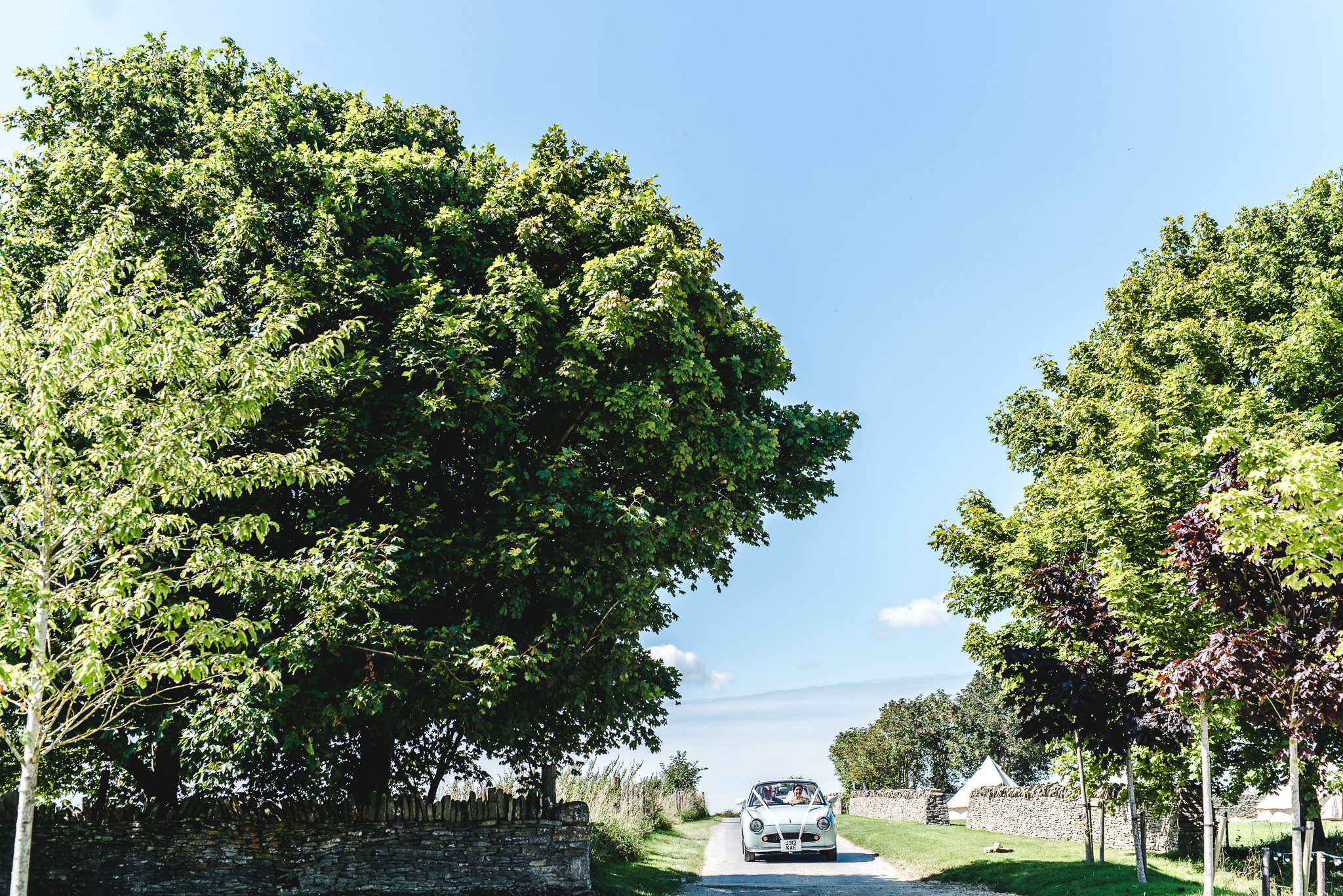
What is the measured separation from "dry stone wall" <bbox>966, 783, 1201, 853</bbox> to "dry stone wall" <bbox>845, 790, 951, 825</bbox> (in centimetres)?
166

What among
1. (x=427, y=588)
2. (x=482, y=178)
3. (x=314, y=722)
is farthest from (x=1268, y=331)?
(x=314, y=722)

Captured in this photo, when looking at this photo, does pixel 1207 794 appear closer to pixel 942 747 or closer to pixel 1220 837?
pixel 1220 837

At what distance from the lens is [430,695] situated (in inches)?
495

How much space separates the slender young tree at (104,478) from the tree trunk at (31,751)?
0.02 m

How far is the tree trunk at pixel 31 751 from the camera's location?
7867 millimetres

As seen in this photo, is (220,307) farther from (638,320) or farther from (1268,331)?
(1268,331)

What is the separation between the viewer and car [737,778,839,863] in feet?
67.3

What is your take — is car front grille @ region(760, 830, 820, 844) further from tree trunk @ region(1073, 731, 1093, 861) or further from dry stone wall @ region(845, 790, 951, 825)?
dry stone wall @ region(845, 790, 951, 825)

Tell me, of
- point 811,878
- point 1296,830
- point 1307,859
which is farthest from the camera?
point 811,878

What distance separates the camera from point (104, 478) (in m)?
8.34

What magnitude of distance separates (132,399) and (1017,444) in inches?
946

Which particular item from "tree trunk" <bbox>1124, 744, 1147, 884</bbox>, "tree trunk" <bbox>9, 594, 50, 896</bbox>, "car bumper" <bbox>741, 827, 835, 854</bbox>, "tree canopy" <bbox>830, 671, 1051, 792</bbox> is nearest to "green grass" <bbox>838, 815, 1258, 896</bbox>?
→ "tree trunk" <bbox>1124, 744, 1147, 884</bbox>

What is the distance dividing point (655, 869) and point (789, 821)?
3.38 m

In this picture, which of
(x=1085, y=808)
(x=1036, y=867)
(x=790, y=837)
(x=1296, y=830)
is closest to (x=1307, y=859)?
(x=1296, y=830)
